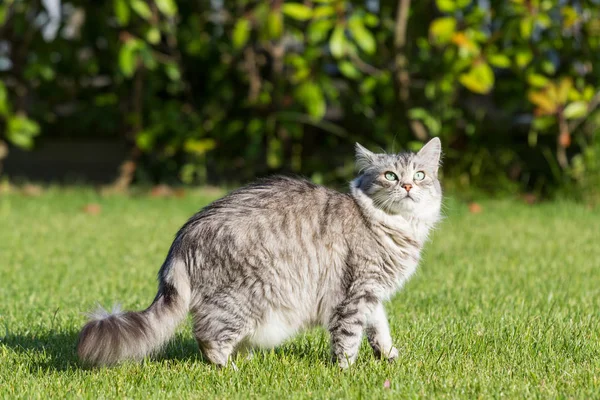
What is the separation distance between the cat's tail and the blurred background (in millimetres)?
3813

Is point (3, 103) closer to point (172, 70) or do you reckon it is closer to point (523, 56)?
point (172, 70)

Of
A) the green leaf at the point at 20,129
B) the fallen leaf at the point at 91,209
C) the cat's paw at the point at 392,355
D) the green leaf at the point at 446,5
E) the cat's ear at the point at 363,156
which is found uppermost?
the green leaf at the point at 446,5

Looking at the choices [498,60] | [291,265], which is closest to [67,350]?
[291,265]

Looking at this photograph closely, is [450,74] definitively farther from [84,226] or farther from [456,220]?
[84,226]

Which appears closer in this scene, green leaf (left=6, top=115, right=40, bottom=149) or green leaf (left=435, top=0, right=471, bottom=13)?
green leaf (left=435, top=0, right=471, bottom=13)

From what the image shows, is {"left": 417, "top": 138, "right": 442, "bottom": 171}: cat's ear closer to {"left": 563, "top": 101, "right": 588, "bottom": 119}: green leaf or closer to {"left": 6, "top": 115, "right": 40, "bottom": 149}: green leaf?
{"left": 563, "top": 101, "right": 588, "bottom": 119}: green leaf

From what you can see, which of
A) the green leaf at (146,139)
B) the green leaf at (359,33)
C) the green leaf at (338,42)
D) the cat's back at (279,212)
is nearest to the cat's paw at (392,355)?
the cat's back at (279,212)

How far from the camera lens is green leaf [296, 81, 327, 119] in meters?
7.48

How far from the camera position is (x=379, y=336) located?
3602mm

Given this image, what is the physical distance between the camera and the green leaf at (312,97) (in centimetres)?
748

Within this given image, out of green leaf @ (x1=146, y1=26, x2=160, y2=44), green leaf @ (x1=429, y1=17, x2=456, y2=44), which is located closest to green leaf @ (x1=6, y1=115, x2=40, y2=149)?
green leaf @ (x1=146, y1=26, x2=160, y2=44)

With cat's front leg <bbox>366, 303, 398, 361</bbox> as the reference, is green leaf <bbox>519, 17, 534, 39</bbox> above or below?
above

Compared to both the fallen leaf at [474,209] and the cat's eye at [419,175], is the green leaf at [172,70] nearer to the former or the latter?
the fallen leaf at [474,209]

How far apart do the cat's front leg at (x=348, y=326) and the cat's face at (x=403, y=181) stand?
1.40 feet
